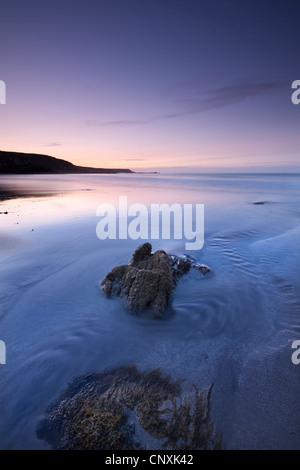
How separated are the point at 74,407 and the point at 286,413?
2.51 m

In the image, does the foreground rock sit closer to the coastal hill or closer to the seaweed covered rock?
the seaweed covered rock

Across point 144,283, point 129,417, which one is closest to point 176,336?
point 144,283

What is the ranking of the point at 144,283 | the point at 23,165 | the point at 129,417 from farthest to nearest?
the point at 23,165 → the point at 144,283 → the point at 129,417

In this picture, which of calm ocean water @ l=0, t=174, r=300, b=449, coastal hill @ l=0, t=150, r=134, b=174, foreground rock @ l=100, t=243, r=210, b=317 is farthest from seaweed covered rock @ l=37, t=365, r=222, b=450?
coastal hill @ l=0, t=150, r=134, b=174

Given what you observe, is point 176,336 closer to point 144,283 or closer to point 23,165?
point 144,283

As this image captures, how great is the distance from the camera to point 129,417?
2371 mm

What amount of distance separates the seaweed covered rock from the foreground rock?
4.80ft

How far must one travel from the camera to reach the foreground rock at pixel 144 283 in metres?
4.23

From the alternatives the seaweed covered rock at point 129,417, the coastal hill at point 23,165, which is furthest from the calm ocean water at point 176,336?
the coastal hill at point 23,165

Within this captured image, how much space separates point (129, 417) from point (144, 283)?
227cm

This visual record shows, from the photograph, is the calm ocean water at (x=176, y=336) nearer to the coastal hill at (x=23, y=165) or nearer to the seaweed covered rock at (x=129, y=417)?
the seaweed covered rock at (x=129, y=417)

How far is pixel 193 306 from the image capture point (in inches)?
176
